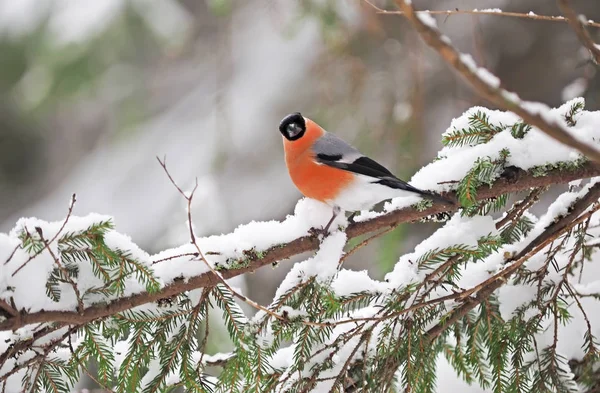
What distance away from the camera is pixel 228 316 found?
5.30ft

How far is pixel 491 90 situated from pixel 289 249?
39.5 inches

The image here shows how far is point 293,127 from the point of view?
103 inches

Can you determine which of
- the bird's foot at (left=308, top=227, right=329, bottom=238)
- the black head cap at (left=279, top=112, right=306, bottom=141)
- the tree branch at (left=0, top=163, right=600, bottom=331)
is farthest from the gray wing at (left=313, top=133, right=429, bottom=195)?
the bird's foot at (left=308, top=227, right=329, bottom=238)

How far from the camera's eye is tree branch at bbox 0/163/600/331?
4.70 ft

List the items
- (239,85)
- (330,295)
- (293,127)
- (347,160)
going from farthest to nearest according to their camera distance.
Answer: (239,85)
(293,127)
(347,160)
(330,295)

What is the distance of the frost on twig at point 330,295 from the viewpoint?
1.48 m

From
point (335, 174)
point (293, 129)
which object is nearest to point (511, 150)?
point (335, 174)

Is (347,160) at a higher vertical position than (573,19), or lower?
higher

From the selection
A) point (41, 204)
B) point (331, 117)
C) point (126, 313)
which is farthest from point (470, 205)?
point (41, 204)

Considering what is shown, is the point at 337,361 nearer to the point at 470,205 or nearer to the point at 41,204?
the point at 470,205

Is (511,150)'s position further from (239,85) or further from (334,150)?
(239,85)

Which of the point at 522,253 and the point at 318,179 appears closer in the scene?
the point at 522,253

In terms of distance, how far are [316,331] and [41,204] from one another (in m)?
6.14

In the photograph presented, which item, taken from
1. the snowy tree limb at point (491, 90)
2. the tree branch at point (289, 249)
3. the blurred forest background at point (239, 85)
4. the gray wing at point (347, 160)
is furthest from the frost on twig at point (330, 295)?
the blurred forest background at point (239, 85)
